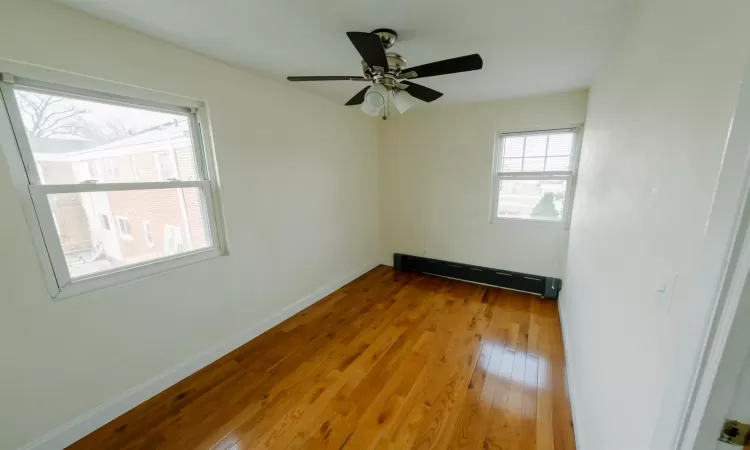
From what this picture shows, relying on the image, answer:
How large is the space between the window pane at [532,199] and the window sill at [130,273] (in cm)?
311

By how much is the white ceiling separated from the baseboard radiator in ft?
7.04

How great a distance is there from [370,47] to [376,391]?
6.81 ft

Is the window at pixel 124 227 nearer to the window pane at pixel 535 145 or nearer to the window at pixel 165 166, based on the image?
the window at pixel 165 166

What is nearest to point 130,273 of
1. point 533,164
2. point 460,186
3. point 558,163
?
point 460,186

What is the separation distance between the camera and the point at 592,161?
2008 millimetres

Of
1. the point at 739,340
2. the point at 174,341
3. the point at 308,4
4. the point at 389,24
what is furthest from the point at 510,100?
the point at 174,341

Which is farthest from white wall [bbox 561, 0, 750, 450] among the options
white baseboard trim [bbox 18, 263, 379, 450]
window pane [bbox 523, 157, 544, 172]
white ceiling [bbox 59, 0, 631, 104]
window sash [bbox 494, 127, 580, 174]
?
white baseboard trim [bbox 18, 263, 379, 450]

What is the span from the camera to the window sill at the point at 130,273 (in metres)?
1.45

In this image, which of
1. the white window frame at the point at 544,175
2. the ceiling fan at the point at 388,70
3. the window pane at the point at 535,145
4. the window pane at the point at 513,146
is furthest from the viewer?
the window pane at the point at 513,146

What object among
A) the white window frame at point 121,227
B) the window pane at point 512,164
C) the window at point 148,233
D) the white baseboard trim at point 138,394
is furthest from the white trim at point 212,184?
the window pane at point 512,164

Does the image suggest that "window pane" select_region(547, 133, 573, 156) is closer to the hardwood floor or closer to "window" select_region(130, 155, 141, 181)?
the hardwood floor

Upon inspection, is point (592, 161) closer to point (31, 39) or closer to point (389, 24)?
point (389, 24)

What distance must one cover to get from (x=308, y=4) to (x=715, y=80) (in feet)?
5.07

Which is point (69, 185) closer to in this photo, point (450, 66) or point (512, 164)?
point (450, 66)
